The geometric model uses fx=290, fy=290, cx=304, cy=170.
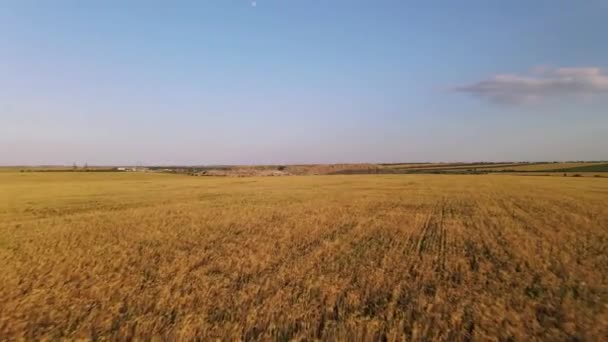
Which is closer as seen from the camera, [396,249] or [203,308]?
[203,308]

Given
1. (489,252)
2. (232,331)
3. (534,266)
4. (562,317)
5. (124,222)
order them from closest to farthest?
(232,331) < (562,317) < (534,266) < (489,252) < (124,222)

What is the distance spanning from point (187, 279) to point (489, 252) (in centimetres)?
1080

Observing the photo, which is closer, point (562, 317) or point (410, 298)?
point (562, 317)

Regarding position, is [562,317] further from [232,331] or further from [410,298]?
[232,331]

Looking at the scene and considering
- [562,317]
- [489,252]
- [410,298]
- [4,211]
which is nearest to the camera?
[562,317]

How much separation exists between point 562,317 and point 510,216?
48.7 feet

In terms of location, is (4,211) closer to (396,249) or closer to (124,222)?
(124,222)

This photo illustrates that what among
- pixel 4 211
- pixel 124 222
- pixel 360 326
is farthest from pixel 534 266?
pixel 4 211

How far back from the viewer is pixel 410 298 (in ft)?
23.4

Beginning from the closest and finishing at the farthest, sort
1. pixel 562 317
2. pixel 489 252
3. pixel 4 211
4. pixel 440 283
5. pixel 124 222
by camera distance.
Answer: pixel 562 317 → pixel 440 283 → pixel 489 252 → pixel 124 222 → pixel 4 211

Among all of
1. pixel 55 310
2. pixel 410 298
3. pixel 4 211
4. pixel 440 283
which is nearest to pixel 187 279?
pixel 55 310

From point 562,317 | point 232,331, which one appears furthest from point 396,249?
point 232,331

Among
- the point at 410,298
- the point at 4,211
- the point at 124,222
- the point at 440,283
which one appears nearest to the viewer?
the point at 410,298

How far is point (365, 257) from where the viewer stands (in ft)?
33.9
